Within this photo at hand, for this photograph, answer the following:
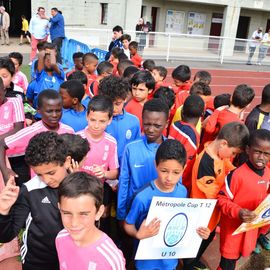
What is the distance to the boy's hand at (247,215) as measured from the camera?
93.0 inches

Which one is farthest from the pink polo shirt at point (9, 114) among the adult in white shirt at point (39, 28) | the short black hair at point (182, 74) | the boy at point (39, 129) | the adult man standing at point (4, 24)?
the adult man standing at point (4, 24)

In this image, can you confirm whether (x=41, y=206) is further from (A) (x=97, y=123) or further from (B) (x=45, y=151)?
(A) (x=97, y=123)

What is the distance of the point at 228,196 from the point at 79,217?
135 centimetres

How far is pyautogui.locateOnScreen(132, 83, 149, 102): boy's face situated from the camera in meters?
3.99

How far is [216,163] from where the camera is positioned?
2775 millimetres

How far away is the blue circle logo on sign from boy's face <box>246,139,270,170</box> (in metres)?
0.72

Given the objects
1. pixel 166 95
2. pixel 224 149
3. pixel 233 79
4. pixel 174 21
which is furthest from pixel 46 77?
pixel 174 21

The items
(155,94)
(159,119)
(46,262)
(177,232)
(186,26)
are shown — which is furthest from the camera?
(186,26)

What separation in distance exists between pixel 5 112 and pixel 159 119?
4.99 ft

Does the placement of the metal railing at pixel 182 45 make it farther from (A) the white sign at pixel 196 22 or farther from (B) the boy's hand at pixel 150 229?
(B) the boy's hand at pixel 150 229

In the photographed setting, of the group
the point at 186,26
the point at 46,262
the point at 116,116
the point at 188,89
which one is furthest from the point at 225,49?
the point at 46,262

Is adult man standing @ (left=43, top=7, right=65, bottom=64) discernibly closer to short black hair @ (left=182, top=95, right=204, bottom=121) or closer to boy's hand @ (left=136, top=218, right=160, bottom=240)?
short black hair @ (left=182, top=95, right=204, bottom=121)

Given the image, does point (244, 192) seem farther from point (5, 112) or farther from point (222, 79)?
point (222, 79)

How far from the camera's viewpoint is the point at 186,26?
2427 cm
